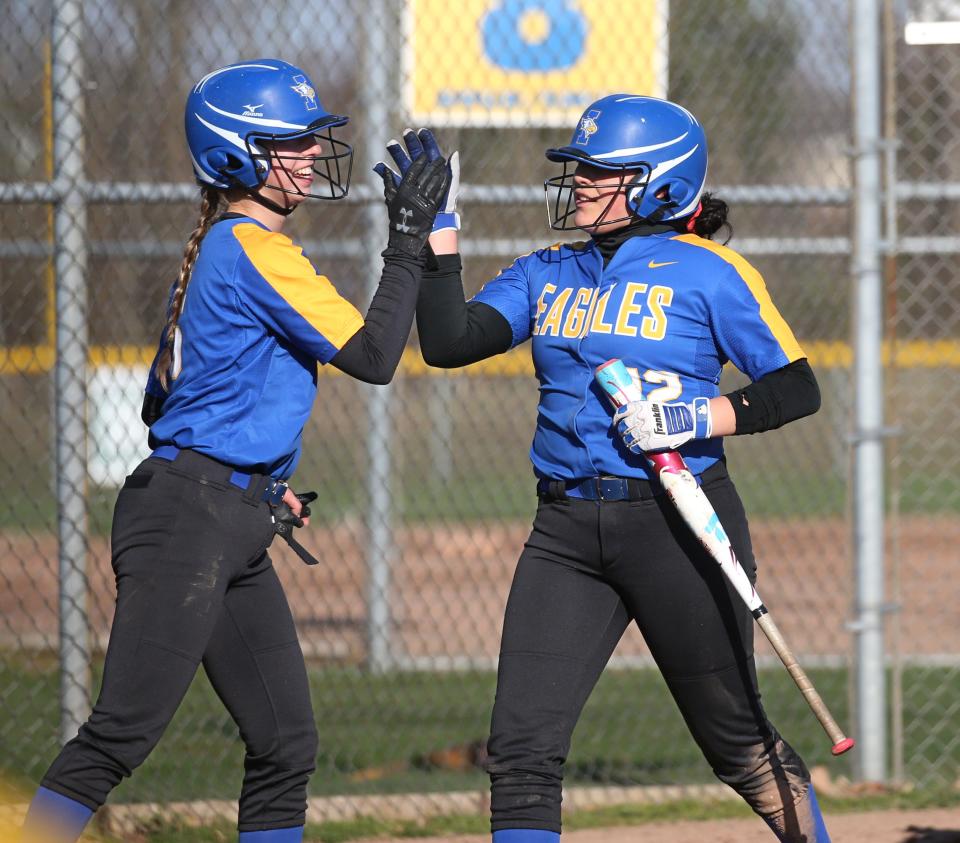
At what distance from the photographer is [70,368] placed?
454 centimetres

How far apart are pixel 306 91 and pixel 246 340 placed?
64cm

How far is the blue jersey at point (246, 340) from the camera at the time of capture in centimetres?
312

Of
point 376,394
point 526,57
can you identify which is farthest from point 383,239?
point 526,57

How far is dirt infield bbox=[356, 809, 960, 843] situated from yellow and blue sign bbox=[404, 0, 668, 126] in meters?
2.74

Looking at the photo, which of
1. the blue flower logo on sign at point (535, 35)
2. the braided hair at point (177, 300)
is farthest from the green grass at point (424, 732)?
the blue flower logo on sign at point (535, 35)

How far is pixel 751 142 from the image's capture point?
21.1 ft

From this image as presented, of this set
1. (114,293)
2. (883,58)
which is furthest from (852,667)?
(114,293)

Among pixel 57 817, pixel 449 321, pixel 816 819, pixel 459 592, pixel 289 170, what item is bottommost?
pixel 459 592

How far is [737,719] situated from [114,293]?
4585mm

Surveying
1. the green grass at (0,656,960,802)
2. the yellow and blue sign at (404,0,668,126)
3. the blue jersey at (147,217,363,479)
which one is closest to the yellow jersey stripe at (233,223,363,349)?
the blue jersey at (147,217,363,479)

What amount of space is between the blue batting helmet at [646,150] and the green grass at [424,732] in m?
2.65

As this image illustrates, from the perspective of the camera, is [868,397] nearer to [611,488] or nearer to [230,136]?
[611,488]

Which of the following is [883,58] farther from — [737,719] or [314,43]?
[737,719]

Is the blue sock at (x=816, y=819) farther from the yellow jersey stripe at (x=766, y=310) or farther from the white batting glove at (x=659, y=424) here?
the yellow jersey stripe at (x=766, y=310)
